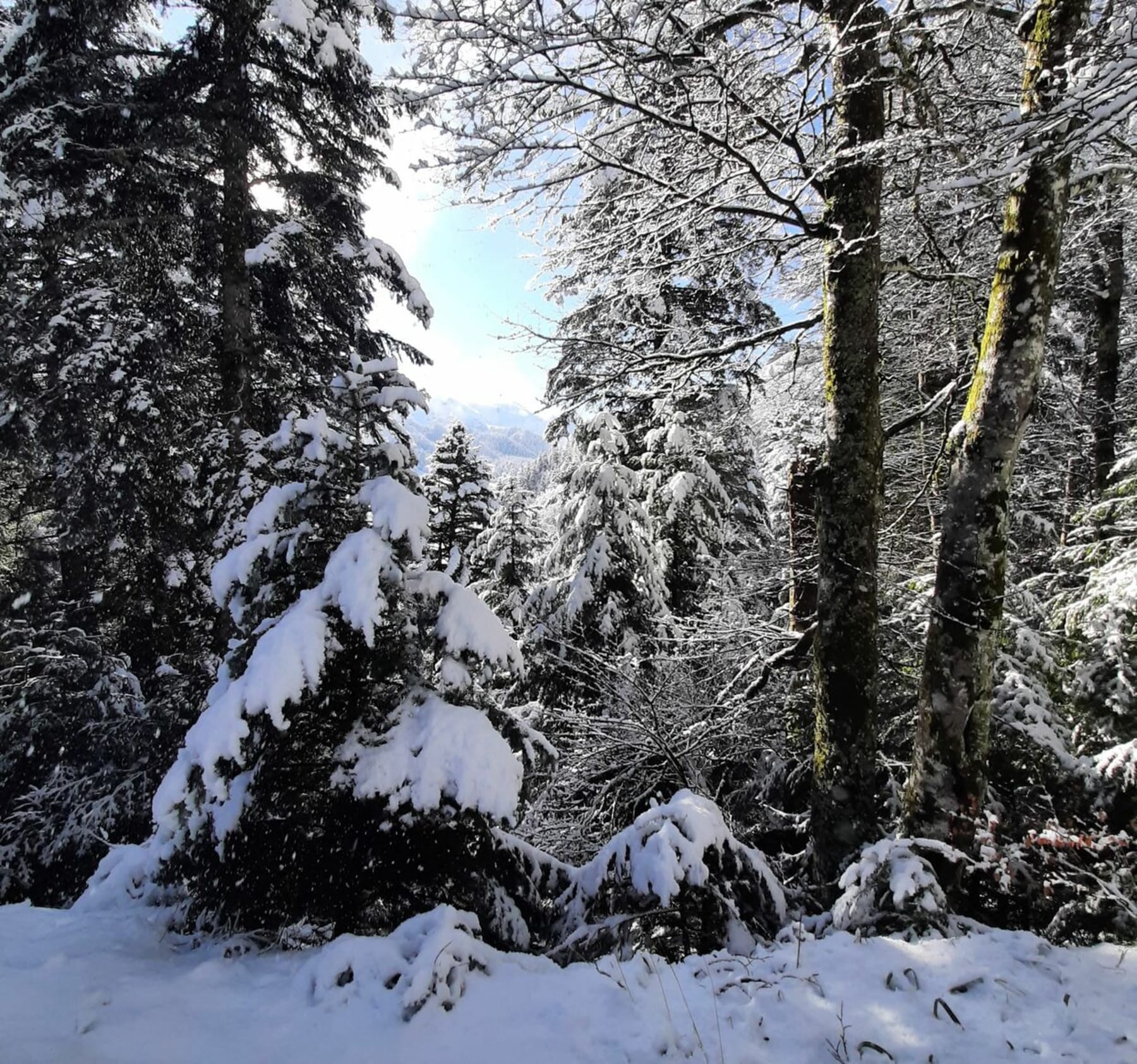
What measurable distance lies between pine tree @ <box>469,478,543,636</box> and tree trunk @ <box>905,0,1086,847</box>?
36.0ft

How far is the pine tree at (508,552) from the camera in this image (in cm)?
1449

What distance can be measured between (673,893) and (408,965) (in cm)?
121

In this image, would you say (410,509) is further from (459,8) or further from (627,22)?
(627,22)

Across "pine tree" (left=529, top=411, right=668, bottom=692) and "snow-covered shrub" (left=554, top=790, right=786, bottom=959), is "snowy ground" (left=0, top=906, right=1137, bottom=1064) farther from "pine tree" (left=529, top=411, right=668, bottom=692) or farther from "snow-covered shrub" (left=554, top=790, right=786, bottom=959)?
"pine tree" (left=529, top=411, right=668, bottom=692)

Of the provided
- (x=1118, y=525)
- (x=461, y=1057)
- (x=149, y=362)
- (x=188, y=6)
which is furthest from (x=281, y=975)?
(x=188, y=6)

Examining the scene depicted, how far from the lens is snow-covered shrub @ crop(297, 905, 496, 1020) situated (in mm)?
2344

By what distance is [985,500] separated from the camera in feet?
11.4

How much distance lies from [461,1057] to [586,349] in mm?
4821

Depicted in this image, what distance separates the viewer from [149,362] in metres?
7.71

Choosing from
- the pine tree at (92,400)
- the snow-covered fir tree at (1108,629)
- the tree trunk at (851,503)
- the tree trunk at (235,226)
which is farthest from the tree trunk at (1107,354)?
the pine tree at (92,400)

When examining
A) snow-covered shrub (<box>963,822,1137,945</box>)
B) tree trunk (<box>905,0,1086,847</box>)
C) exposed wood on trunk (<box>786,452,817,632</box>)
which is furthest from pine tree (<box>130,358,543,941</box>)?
exposed wood on trunk (<box>786,452,817,632</box>)

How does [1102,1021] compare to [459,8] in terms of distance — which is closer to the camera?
[1102,1021]

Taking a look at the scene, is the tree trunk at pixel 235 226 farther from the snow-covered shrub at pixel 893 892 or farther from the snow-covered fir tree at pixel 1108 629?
the snow-covered fir tree at pixel 1108 629

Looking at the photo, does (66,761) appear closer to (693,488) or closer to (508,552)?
(508,552)
